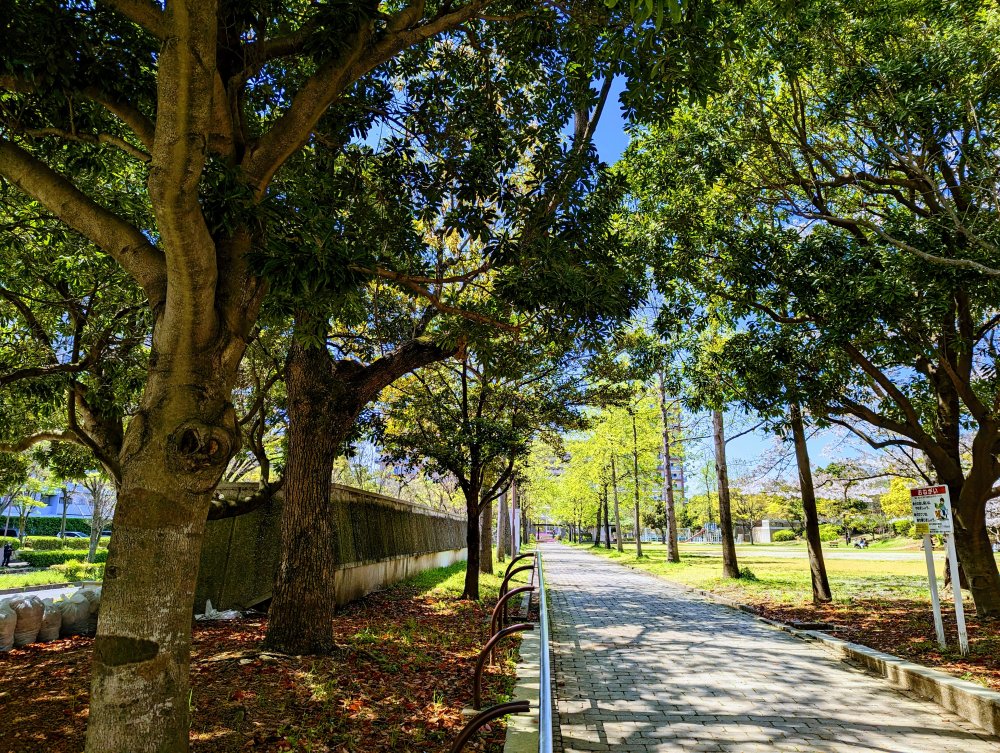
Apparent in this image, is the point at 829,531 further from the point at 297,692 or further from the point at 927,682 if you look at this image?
the point at 297,692

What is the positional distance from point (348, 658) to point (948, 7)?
1122 centimetres

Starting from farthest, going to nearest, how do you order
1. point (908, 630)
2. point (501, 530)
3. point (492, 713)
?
point (501, 530) < point (908, 630) < point (492, 713)

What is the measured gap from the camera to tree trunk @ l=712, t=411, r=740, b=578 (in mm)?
17594

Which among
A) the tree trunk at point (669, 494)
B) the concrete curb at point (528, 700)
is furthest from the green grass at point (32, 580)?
the tree trunk at point (669, 494)

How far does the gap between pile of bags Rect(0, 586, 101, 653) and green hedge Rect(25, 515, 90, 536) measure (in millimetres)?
37286

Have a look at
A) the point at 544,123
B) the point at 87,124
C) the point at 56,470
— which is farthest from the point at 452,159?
the point at 56,470

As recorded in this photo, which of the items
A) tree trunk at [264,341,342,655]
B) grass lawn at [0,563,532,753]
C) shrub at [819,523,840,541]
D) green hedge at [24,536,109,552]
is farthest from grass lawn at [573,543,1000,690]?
shrub at [819,523,840,541]

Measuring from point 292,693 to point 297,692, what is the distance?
55 millimetres

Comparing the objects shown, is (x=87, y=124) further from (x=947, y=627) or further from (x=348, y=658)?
(x=947, y=627)

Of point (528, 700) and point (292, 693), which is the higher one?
point (528, 700)

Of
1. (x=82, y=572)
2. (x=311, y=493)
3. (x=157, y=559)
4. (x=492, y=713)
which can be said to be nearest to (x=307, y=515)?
(x=311, y=493)

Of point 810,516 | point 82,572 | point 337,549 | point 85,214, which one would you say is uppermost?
point 85,214

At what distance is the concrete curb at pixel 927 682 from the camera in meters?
5.36

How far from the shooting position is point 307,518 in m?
7.41
